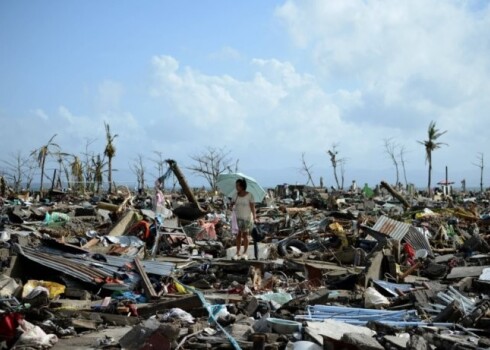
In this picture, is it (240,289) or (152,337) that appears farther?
(240,289)

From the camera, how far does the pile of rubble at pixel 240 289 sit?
591cm

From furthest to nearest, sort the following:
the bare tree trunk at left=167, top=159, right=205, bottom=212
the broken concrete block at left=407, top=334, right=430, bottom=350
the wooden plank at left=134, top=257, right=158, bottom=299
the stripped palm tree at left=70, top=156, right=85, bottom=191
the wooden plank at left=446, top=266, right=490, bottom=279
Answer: the stripped palm tree at left=70, top=156, right=85, bottom=191
the bare tree trunk at left=167, top=159, right=205, bottom=212
the wooden plank at left=446, top=266, right=490, bottom=279
the wooden plank at left=134, top=257, right=158, bottom=299
the broken concrete block at left=407, top=334, right=430, bottom=350

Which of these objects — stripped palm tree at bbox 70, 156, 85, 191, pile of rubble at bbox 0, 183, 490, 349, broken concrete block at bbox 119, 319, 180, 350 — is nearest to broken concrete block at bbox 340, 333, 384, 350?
pile of rubble at bbox 0, 183, 490, 349

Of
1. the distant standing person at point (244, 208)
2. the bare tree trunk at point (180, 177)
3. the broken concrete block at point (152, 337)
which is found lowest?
the broken concrete block at point (152, 337)

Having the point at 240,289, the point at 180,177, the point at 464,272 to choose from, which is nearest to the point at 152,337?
the point at 240,289

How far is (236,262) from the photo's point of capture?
10.0m

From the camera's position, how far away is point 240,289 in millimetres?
8711

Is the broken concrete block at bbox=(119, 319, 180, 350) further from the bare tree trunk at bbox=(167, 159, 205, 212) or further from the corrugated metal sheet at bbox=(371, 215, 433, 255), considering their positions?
the bare tree trunk at bbox=(167, 159, 205, 212)

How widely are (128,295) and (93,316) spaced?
45.4 inches

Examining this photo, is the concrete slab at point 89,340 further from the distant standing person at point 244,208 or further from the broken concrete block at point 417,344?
the distant standing person at point 244,208

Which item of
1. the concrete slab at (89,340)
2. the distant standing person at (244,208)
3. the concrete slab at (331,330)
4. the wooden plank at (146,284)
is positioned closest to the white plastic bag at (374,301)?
the concrete slab at (331,330)

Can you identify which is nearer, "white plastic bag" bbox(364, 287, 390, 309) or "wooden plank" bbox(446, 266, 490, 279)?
"white plastic bag" bbox(364, 287, 390, 309)

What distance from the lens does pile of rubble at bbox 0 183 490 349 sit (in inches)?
233

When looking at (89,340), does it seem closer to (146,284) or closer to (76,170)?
(146,284)
